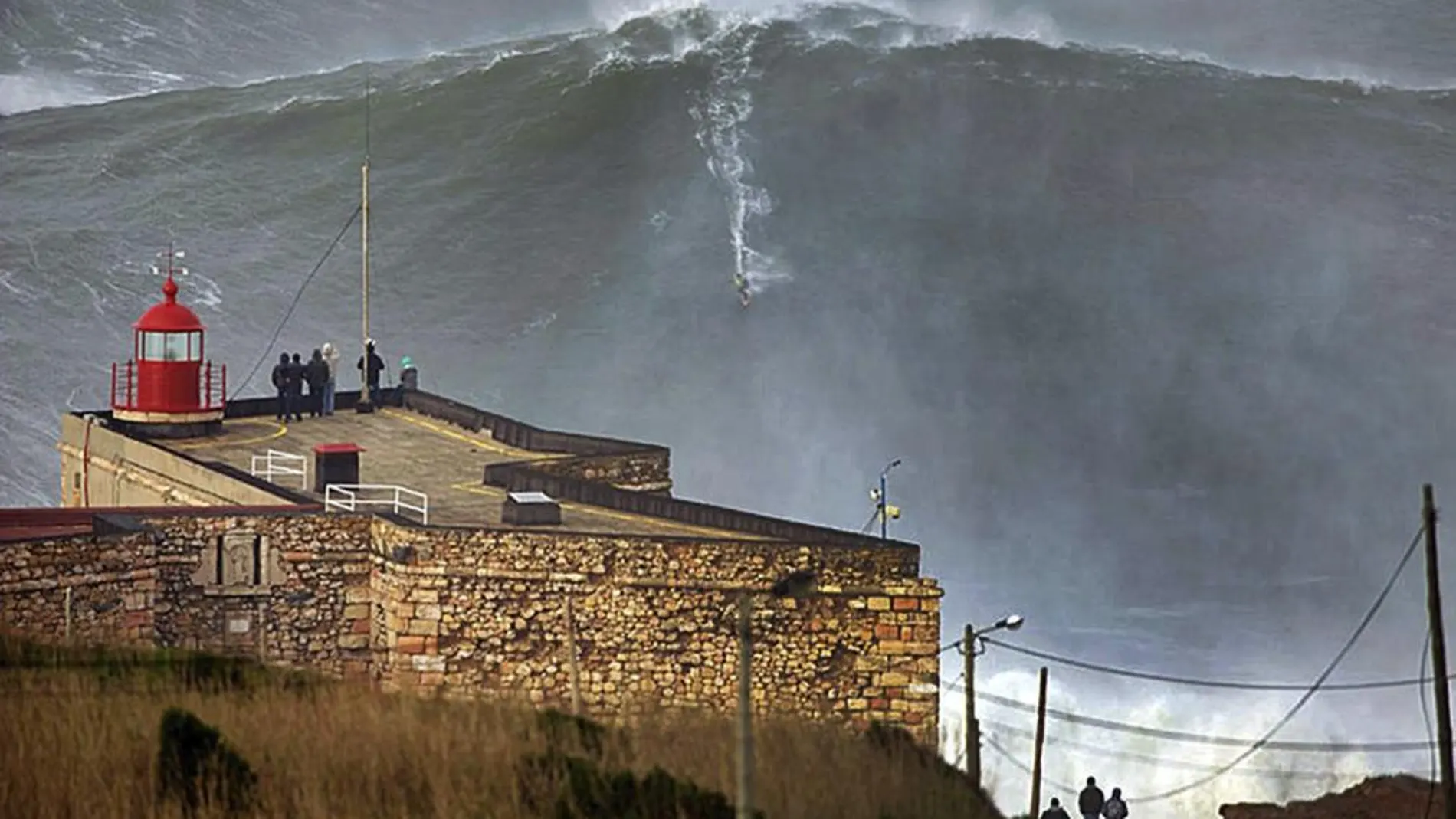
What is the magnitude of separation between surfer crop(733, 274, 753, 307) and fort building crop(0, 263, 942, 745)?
54087 mm

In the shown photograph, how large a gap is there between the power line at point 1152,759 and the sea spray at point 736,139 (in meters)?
34.6

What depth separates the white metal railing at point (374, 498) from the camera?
118 ft

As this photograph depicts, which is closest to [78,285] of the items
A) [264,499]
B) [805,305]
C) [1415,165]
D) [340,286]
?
[340,286]

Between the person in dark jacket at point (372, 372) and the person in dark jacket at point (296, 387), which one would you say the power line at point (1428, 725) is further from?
the person in dark jacket at point (296, 387)

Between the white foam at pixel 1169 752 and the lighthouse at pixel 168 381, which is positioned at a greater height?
the lighthouse at pixel 168 381

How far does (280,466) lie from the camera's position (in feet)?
132

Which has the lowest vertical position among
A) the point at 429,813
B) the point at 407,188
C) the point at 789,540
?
the point at 429,813

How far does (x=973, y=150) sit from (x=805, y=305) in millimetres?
15564

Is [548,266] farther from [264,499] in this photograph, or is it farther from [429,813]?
[429,813]

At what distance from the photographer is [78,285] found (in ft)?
317

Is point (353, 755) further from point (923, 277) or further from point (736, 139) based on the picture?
point (736, 139)

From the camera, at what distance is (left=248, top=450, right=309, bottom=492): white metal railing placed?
130 feet

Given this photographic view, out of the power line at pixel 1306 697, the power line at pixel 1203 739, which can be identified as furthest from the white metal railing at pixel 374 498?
the power line at pixel 1203 739

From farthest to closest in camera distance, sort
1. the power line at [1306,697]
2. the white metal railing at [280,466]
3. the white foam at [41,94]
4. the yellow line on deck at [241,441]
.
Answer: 1. the white foam at [41,94]
2. the power line at [1306,697]
3. the yellow line on deck at [241,441]
4. the white metal railing at [280,466]
